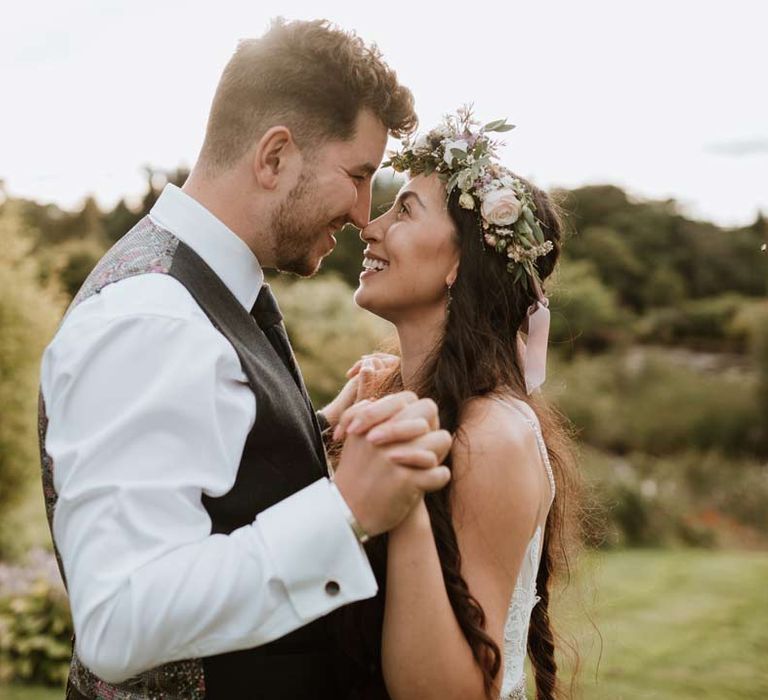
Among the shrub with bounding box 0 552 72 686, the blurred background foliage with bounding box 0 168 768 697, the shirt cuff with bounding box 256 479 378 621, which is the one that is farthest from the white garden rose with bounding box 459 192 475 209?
the shrub with bounding box 0 552 72 686

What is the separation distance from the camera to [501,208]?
271 cm

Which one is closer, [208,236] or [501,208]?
[208,236]

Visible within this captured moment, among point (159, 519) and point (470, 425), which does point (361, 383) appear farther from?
point (159, 519)

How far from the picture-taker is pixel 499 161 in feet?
9.61

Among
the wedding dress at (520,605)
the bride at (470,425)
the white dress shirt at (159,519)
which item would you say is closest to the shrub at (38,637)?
the bride at (470,425)

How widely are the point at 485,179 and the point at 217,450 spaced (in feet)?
5.09

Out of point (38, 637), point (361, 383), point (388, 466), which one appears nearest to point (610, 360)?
point (38, 637)

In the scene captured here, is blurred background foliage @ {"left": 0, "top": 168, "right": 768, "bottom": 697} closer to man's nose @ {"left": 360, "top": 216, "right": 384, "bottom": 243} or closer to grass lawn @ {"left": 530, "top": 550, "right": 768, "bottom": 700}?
grass lawn @ {"left": 530, "top": 550, "right": 768, "bottom": 700}

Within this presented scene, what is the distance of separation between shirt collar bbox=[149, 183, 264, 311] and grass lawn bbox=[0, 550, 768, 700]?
4035 millimetres

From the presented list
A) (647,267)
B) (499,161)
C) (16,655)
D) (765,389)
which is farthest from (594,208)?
(499,161)

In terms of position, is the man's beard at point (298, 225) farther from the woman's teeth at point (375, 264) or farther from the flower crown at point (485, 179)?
the flower crown at point (485, 179)

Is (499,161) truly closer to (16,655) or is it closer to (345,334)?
(16,655)

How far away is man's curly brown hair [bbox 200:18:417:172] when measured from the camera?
218 centimetres

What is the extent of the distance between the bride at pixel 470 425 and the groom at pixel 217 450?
29 centimetres
